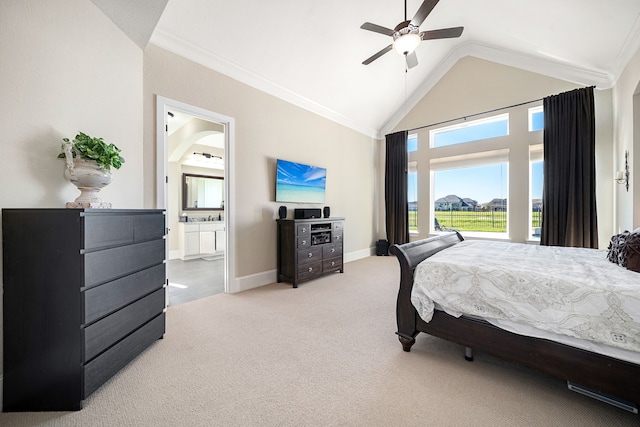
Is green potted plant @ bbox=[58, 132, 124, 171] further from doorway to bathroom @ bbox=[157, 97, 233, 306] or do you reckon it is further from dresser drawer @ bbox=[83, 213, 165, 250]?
doorway to bathroom @ bbox=[157, 97, 233, 306]

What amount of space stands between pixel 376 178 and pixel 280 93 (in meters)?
3.31

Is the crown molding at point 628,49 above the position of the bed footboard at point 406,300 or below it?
above

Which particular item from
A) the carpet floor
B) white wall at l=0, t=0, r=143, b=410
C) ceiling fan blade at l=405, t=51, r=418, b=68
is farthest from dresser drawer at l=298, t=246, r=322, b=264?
ceiling fan blade at l=405, t=51, r=418, b=68

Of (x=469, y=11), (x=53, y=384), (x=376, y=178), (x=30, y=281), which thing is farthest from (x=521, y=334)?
(x=376, y=178)

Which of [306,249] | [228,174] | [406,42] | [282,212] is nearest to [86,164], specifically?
[228,174]

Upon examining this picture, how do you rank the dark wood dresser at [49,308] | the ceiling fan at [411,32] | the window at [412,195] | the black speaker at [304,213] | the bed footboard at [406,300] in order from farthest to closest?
the window at [412,195] < the black speaker at [304,213] < the ceiling fan at [411,32] < the bed footboard at [406,300] < the dark wood dresser at [49,308]

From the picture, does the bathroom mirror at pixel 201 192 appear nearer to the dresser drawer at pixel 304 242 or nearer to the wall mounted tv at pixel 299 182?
the wall mounted tv at pixel 299 182

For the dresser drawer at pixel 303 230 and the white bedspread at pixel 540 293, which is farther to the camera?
the dresser drawer at pixel 303 230

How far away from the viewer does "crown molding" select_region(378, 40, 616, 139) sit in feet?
11.9

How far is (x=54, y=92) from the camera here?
1.76 metres

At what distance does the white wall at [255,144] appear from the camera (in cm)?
272

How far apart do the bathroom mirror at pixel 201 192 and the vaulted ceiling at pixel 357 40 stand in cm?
354

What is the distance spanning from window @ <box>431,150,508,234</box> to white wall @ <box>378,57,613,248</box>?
0.18 metres

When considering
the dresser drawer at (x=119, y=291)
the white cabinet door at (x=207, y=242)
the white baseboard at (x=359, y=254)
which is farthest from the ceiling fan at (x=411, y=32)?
the white cabinet door at (x=207, y=242)
